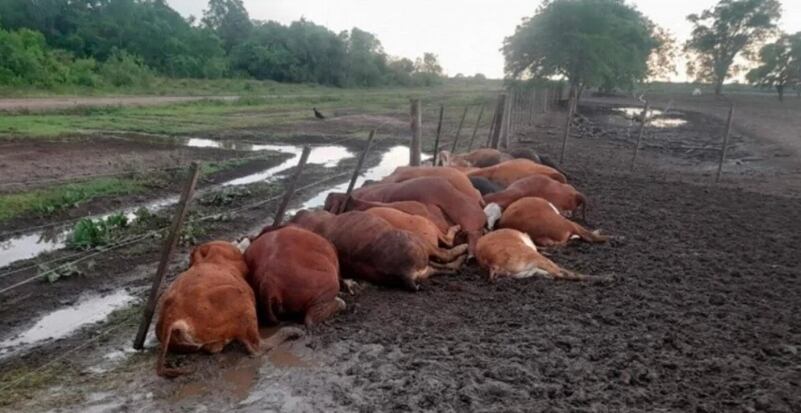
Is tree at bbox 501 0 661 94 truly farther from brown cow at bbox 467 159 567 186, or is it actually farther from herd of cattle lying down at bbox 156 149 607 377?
herd of cattle lying down at bbox 156 149 607 377

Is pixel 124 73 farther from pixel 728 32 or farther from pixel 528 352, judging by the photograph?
pixel 728 32

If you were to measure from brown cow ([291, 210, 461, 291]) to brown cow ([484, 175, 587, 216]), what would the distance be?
2.13 metres

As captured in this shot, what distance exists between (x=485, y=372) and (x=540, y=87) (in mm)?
37107

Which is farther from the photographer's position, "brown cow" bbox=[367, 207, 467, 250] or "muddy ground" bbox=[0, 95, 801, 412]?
"brown cow" bbox=[367, 207, 467, 250]

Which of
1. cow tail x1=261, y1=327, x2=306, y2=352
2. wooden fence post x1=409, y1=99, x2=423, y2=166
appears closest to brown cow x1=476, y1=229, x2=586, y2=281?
cow tail x1=261, y1=327, x2=306, y2=352

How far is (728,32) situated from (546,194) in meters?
67.6

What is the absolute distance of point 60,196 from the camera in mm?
9414

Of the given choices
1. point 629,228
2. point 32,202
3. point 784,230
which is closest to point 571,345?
point 629,228

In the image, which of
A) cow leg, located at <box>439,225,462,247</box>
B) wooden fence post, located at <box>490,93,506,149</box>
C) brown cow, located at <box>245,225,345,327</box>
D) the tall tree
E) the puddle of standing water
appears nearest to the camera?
brown cow, located at <box>245,225,345,327</box>

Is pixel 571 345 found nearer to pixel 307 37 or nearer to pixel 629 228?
pixel 629 228

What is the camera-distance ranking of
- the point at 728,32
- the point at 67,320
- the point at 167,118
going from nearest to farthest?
the point at 67,320 → the point at 167,118 → the point at 728,32

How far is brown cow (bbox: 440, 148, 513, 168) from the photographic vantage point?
1067 cm

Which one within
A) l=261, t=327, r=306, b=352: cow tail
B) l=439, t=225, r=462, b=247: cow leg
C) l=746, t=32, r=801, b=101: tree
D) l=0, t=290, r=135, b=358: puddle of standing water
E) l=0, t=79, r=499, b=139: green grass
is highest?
l=746, t=32, r=801, b=101: tree

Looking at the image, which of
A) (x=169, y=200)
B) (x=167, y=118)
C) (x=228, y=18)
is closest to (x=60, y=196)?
(x=169, y=200)
